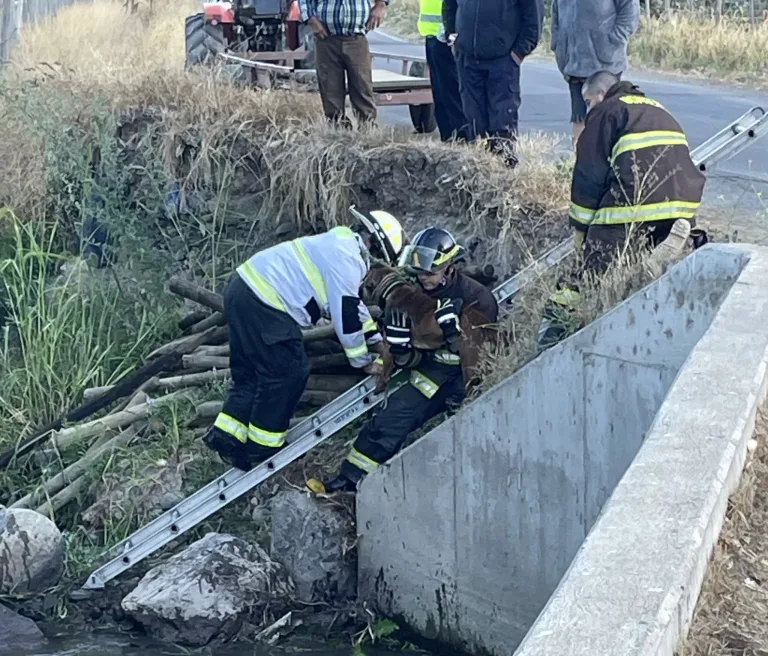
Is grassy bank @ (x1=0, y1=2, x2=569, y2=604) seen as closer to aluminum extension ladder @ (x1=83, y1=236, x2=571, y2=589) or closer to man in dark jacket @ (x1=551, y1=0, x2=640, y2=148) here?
aluminum extension ladder @ (x1=83, y1=236, x2=571, y2=589)

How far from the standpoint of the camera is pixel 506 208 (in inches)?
306

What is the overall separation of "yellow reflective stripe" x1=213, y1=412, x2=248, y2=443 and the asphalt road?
3635mm

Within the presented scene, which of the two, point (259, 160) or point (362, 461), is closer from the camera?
point (362, 461)

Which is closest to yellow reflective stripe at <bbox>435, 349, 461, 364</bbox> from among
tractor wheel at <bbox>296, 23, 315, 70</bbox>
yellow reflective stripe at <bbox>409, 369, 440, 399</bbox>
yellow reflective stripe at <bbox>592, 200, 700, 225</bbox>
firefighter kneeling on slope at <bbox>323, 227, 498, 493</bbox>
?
firefighter kneeling on slope at <bbox>323, 227, 498, 493</bbox>

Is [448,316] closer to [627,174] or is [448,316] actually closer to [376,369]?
[376,369]

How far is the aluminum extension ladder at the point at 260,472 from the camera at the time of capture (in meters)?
6.97

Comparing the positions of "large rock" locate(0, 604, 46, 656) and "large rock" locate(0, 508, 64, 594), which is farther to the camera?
"large rock" locate(0, 508, 64, 594)

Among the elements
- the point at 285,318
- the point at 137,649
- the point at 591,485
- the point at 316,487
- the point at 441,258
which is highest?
the point at 441,258

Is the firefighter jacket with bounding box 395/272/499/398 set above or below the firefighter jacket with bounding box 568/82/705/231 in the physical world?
below

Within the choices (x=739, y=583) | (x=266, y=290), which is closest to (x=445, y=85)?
(x=266, y=290)

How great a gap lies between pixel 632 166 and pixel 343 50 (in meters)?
3.38

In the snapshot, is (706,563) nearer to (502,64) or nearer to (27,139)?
(502,64)

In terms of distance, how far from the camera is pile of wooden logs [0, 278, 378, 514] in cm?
789

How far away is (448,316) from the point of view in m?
6.58
